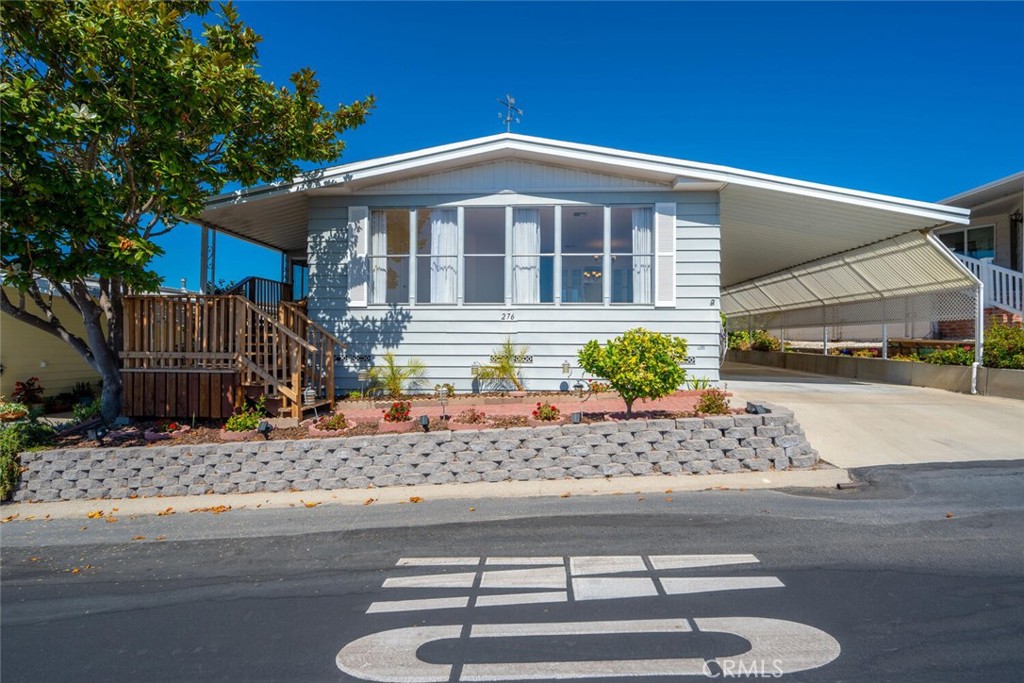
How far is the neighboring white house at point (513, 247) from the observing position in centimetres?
1051

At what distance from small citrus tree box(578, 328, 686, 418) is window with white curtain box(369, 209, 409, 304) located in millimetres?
4595

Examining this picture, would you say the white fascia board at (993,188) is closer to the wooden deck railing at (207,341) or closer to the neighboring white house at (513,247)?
the neighboring white house at (513,247)

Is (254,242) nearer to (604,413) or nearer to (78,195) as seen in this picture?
(78,195)

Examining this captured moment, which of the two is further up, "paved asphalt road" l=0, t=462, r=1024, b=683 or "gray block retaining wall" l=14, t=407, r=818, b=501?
"gray block retaining wall" l=14, t=407, r=818, b=501

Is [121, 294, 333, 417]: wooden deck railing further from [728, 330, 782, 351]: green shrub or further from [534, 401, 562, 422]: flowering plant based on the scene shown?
[728, 330, 782, 351]: green shrub

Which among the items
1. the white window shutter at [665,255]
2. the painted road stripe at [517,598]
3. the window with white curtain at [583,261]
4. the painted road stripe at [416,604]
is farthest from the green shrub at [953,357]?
the painted road stripe at [416,604]

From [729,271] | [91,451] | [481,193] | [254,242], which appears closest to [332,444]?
[91,451]

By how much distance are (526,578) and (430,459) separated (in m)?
3.00

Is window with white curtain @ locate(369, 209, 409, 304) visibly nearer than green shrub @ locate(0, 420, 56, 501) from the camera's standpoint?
No

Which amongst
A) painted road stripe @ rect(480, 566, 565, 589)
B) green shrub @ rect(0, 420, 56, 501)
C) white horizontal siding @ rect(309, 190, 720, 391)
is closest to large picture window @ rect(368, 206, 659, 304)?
white horizontal siding @ rect(309, 190, 720, 391)

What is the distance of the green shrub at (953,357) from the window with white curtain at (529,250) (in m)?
8.41

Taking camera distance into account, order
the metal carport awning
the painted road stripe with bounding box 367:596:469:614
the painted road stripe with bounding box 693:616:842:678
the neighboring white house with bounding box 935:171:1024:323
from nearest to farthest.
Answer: the painted road stripe with bounding box 693:616:842:678 → the painted road stripe with bounding box 367:596:469:614 → the metal carport awning → the neighboring white house with bounding box 935:171:1024:323

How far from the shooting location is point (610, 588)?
418 cm

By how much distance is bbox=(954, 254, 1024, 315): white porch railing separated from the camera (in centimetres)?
1302
